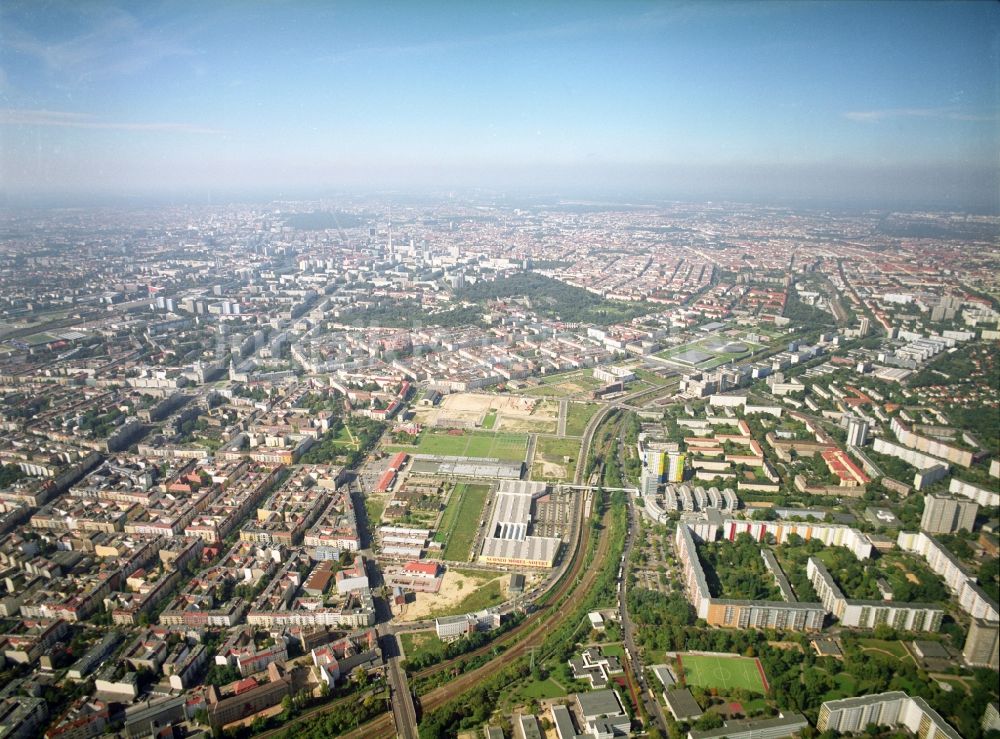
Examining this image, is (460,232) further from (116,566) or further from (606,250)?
(116,566)

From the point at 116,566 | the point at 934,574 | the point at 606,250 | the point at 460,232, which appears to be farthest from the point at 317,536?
the point at 460,232

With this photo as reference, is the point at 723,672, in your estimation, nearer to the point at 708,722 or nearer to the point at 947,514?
the point at 708,722

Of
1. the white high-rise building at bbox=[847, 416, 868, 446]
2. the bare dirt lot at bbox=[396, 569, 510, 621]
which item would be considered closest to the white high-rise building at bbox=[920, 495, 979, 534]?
the white high-rise building at bbox=[847, 416, 868, 446]

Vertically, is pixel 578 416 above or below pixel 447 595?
above

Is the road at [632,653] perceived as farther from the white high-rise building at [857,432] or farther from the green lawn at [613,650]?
the white high-rise building at [857,432]

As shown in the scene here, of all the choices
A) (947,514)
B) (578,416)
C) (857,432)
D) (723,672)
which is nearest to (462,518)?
(723,672)

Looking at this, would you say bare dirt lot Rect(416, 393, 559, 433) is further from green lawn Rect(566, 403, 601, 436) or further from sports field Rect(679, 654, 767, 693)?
sports field Rect(679, 654, 767, 693)
